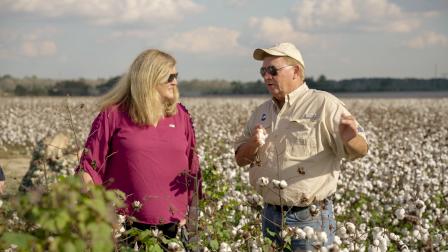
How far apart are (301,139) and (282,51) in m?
0.50

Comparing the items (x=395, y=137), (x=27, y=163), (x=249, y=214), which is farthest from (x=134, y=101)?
(x=27, y=163)

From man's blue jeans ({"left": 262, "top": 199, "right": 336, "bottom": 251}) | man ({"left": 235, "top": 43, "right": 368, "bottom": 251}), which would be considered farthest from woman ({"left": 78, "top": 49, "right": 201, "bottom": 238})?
man's blue jeans ({"left": 262, "top": 199, "right": 336, "bottom": 251})

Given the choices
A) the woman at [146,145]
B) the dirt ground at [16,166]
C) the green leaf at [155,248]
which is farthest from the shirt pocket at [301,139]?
the dirt ground at [16,166]

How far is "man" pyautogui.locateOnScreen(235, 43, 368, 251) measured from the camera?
12.8ft

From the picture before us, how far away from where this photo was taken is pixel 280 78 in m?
3.96

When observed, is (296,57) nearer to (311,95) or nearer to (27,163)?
(311,95)

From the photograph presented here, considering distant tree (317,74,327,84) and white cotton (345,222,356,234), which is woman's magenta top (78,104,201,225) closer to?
white cotton (345,222,356,234)

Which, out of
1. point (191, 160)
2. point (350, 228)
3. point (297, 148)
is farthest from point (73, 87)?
point (350, 228)

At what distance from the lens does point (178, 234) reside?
4215 millimetres

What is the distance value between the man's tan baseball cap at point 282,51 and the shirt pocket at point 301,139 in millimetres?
362

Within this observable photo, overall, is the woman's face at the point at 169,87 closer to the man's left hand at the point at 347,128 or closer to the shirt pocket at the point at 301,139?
the shirt pocket at the point at 301,139

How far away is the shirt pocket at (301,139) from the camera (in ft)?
12.8

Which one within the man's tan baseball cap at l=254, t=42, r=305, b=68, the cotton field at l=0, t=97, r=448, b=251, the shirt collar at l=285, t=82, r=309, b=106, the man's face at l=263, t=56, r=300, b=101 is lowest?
the cotton field at l=0, t=97, r=448, b=251

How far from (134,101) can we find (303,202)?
1.11m
